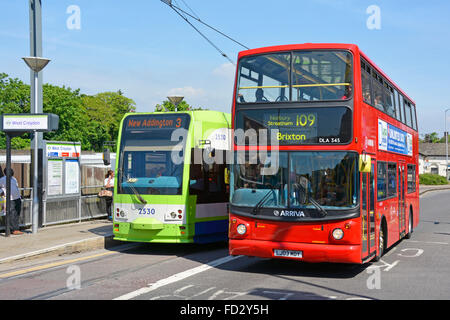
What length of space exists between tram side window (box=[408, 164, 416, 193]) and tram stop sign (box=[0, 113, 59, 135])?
9711 millimetres

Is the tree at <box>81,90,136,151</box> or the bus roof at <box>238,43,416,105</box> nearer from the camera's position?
the bus roof at <box>238,43,416,105</box>

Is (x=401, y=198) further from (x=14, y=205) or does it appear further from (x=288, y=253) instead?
(x=14, y=205)

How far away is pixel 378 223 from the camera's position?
11.3 m

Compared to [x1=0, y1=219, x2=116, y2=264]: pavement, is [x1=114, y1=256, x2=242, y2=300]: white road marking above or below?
below

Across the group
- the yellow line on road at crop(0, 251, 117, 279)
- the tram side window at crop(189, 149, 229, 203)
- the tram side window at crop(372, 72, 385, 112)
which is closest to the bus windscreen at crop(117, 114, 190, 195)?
the tram side window at crop(189, 149, 229, 203)

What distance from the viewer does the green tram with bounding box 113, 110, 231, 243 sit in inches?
496

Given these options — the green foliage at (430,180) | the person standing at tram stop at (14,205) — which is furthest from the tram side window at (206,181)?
the green foliage at (430,180)

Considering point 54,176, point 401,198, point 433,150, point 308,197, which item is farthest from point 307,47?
point 433,150

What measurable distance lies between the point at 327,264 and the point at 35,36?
10374 millimetres

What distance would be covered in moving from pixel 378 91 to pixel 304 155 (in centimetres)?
293

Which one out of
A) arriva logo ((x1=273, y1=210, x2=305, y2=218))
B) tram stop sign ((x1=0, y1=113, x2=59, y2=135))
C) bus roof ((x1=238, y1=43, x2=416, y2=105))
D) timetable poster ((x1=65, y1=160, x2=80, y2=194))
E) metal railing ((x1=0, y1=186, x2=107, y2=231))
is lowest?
metal railing ((x1=0, y1=186, x2=107, y2=231))

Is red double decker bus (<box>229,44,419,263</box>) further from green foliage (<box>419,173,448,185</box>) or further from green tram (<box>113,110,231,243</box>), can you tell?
green foliage (<box>419,173,448,185</box>)

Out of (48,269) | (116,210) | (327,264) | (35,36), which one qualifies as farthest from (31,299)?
(35,36)

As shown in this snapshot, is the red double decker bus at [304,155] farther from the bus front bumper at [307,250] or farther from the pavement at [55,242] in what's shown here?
the pavement at [55,242]
